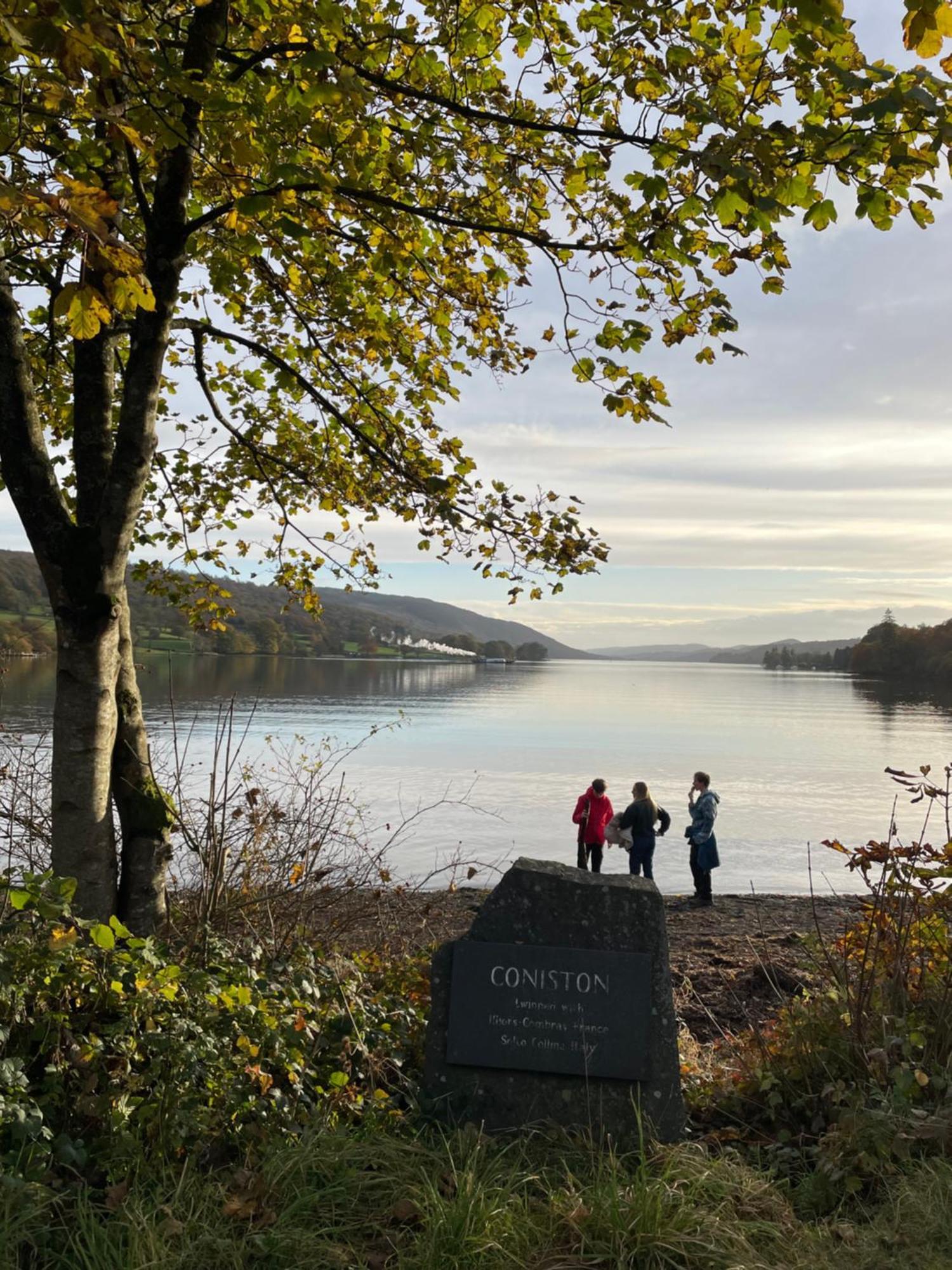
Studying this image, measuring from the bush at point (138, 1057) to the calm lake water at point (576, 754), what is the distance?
2345 mm

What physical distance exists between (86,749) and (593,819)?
9.65 m

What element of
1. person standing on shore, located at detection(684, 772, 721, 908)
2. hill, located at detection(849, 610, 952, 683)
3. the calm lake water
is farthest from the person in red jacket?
hill, located at detection(849, 610, 952, 683)

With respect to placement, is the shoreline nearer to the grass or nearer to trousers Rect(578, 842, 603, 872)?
trousers Rect(578, 842, 603, 872)

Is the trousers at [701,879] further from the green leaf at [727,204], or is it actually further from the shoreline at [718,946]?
the green leaf at [727,204]

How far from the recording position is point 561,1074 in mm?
4906

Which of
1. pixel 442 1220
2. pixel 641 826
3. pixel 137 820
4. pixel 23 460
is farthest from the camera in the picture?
pixel 641 826

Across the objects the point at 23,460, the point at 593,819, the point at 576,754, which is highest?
the point at 23,460

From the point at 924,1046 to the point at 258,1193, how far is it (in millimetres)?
3356

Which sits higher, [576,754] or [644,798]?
[644,798]

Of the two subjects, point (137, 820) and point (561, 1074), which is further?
point (137, 820)

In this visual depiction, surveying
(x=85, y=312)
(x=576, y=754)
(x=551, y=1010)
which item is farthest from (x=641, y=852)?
(x=576, y=754)

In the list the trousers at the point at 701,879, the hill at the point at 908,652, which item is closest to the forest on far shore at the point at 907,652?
the hill at the point at 908,652

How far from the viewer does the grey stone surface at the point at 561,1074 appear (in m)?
4.84

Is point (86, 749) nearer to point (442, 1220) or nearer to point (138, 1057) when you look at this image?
point (138, 1057)
